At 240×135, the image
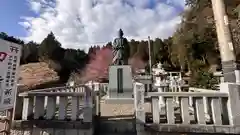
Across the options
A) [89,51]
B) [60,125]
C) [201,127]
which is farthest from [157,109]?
[89,51]

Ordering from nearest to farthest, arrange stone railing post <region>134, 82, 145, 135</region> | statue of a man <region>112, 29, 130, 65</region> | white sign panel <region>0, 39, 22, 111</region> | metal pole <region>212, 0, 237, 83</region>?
white sign panel <region>0, 39, 22, 111</region>, stone railing post <region>134, 82, 145, 135</region>, metal pole <region>212, 0, 237, 83</region>, statue of a man <region>112, 29, 130, 65</region>

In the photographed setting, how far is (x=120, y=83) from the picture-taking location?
998 cm

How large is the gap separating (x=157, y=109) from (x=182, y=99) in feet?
1.78

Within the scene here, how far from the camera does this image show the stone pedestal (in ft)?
32.2

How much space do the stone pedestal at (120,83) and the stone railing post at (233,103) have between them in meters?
6.17

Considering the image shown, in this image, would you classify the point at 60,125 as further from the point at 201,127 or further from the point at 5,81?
the point at 201,127

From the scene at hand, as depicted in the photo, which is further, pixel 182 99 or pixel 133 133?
pixel 133 133

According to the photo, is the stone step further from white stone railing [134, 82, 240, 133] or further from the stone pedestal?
the stone pedestal

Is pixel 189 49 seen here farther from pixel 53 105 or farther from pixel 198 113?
pixel 53 105

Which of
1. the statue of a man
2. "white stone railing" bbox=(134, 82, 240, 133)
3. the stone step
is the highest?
the statue of a man

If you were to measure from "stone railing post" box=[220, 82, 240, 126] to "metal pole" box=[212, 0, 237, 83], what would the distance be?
105 centimetres

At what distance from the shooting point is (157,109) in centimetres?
390

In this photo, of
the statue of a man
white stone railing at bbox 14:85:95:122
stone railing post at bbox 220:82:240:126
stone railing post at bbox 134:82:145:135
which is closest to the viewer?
stone railing post at bbox 220:82:240:126

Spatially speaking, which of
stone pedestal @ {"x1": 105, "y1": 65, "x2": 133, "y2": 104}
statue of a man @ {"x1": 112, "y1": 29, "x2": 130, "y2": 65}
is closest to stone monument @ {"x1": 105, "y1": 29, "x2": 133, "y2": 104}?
stone pedestal @ {"x1": 105, "y1": 65, "x2": 133, "y2": 104}
